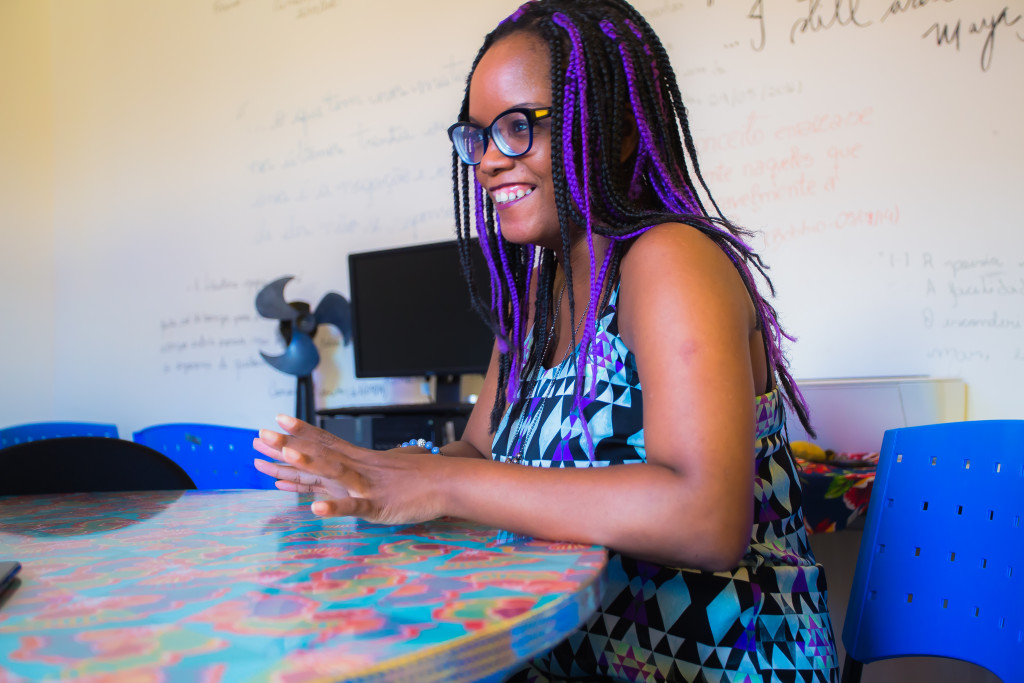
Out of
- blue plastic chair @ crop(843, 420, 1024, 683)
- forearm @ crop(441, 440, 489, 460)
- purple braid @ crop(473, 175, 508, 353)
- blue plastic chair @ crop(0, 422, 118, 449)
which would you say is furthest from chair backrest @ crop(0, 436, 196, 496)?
blue plastic chair @ crop(0, 422, 118, 449)

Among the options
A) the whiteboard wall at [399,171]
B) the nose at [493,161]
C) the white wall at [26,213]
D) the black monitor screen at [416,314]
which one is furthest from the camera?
the white wall at [26,213]

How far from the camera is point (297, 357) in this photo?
3.27 m

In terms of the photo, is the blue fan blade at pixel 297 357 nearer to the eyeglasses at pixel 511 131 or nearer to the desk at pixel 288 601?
the eyeglasses at pixel 511 131

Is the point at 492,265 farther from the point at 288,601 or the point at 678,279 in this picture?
the point at 288,601

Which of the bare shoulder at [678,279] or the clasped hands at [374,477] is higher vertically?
the bare shoulder at [678,279]

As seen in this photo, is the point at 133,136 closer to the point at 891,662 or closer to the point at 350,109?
the point at 350,109

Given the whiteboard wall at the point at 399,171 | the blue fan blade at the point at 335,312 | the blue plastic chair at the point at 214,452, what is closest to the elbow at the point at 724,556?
the blue plastic chair at the point at 214,452

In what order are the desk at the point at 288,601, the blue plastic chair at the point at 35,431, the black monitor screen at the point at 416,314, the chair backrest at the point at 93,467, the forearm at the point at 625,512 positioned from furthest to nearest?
1. the black monitor screen at the point at 416,314
2. the blue plastic chair at the point at 35,431
3. the chair backrest at the point at 93,467
4. the forearm at the point at 625,512
5. the desk at the point at 288,601

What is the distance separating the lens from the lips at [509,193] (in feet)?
3.51

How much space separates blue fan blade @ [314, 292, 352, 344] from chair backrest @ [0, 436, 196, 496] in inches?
76.8

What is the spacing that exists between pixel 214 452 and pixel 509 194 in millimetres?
982

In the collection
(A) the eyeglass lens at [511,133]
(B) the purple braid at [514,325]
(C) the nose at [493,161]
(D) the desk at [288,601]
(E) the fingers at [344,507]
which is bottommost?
(D) the desk at [288,601]

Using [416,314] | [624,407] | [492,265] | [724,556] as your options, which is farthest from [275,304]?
[724,556]

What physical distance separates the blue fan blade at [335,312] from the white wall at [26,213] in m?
1.94
